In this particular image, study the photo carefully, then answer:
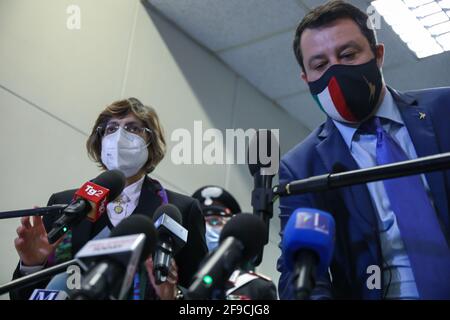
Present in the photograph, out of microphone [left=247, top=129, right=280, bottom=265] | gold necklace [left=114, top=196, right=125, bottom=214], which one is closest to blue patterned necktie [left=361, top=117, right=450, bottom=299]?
microphone [left=247, top=129, right=280, bottom=265]

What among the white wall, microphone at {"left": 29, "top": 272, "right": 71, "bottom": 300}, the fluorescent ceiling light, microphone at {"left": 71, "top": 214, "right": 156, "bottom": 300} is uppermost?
the fluorescent ceiling light

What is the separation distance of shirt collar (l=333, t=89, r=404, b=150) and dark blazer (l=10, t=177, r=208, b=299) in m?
0.70

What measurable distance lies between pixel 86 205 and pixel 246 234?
2.02 ft

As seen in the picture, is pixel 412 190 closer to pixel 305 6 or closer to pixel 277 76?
pixel 305 6

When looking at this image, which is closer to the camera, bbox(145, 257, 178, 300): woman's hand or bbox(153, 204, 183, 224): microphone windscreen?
bbox(145, 257, 178, 300): woman's hand

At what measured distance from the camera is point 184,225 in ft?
8.12

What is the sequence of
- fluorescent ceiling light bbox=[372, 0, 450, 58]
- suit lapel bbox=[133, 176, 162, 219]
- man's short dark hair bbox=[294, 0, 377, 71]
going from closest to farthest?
1. man's short dark hair bbox=[294, 0, 377, 71]
2. suit lapel bbox=[133, 176, 162, 219]
3. fluorescent ceiling light bbox=[372, 0, 450, 58]

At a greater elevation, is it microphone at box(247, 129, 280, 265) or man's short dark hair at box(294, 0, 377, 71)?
man's short dark hair at box(294, 0, 377, 71)

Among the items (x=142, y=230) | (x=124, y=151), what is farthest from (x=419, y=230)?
(x=124, y=151)

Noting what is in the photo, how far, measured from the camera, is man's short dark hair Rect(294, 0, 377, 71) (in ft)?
6.89

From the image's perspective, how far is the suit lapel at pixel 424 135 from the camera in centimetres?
174

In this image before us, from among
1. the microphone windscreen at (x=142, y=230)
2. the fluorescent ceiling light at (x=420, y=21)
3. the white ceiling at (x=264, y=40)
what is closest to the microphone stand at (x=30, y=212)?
the microphone windscreen at (x=142, y=230)

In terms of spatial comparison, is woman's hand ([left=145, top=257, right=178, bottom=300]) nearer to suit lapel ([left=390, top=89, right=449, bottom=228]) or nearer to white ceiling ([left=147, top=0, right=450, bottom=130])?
suit lapel ([left=390, top=89, right=449, bottom=228])

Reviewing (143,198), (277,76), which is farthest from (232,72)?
(143,198)
